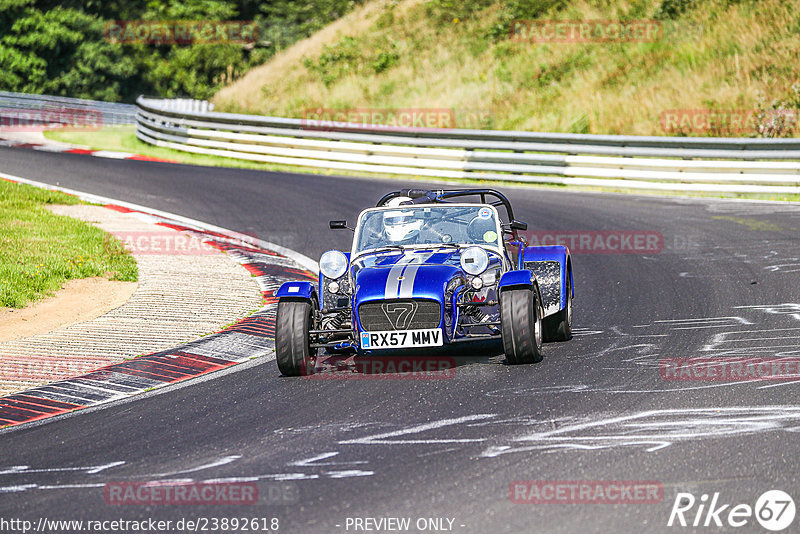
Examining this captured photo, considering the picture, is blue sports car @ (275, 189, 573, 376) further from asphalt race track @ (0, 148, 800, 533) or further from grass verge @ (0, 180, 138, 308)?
grass verge @ (0, 180, 138, 308)

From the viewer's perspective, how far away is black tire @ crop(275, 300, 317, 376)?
28.1ft

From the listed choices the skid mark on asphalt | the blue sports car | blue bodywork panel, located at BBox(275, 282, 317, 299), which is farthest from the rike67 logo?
blue bodywork panel, located at BBox(275, 282, 317, 299)

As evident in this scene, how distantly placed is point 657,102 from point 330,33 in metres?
17.2

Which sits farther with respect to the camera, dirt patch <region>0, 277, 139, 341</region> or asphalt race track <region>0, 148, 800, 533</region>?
dirt patch <region>0, 277, 139, 341</region>

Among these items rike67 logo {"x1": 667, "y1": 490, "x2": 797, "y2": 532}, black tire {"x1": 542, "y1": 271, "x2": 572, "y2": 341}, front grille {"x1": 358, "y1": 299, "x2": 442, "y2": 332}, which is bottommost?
rike67 logo {"x1": 667, "y1": 490, "x2": 797, "y2": 532}

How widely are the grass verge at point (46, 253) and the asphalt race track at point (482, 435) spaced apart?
433 centimetres

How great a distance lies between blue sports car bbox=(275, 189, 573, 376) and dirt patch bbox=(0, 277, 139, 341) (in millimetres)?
3113

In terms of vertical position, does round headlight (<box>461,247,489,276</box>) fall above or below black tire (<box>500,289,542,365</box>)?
above

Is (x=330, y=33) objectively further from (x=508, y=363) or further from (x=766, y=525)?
(x=766, y=525)

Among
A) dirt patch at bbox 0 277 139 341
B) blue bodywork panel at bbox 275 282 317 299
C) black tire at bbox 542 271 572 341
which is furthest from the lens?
dirt patch at bbox 0 277 139 341

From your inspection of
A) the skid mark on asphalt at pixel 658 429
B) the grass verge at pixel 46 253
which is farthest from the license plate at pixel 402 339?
the grass verge at pixel 46 253

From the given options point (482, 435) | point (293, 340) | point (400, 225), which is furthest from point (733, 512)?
point (400, 225)

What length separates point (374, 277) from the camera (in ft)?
28.6

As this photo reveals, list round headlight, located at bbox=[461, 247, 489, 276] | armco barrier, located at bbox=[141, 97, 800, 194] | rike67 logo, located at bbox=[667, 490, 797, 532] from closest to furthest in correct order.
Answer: rike67 logo, located at bbox=[667, 490, 797, 532], round headlight, located at bbox=[461, 247, 489, 276], armco barrier, located at bbox=[141, 97, 800, 194]
